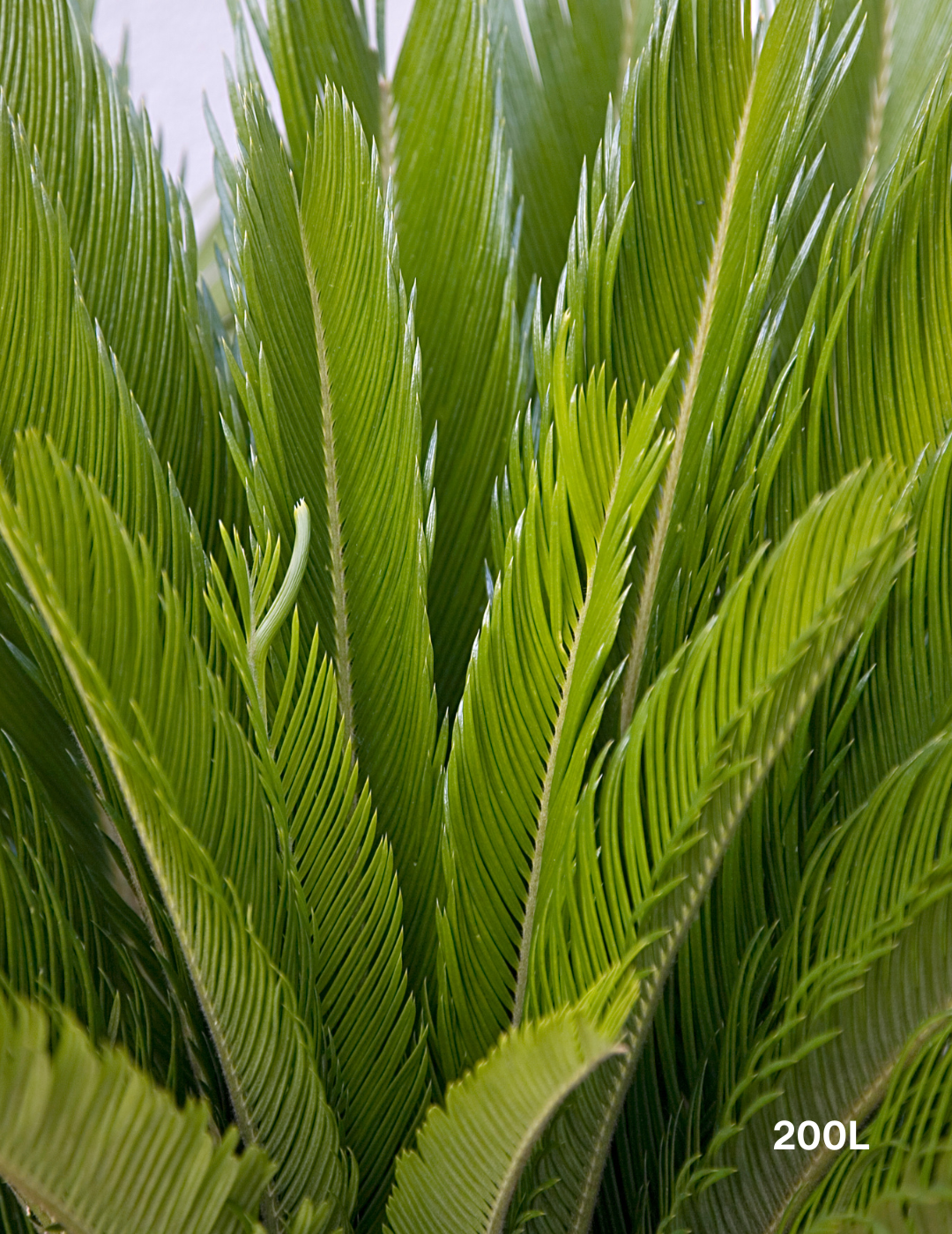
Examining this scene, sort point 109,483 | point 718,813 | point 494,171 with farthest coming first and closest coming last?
1. point 494,171
2. point 109,483
3. point 718,813

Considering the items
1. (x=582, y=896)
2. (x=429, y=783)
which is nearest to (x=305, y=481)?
(x=429, y=783)

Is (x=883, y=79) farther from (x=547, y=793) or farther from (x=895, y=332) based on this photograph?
(x=547, y=793)

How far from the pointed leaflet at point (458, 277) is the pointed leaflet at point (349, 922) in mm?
189

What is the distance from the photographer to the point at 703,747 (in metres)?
0.43

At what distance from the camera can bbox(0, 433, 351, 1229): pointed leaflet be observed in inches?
14.8

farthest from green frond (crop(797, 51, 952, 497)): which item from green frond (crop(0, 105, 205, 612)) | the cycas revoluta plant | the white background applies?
the white background

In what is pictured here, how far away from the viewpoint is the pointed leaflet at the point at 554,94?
2.54 feet

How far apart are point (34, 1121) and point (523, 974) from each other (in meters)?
0.26

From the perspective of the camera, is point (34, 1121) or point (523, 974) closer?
point (34, 1121)

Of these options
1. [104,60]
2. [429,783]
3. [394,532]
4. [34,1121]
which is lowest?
[34,1121]

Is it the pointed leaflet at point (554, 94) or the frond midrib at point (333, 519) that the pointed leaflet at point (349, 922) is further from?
the pointed leaflet at point (554, 94)

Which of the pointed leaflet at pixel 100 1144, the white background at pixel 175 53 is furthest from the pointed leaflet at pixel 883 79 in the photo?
the white background at pixel 175 53

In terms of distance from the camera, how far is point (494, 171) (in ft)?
2.24

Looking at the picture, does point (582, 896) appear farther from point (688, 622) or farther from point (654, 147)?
point (654, 147)
